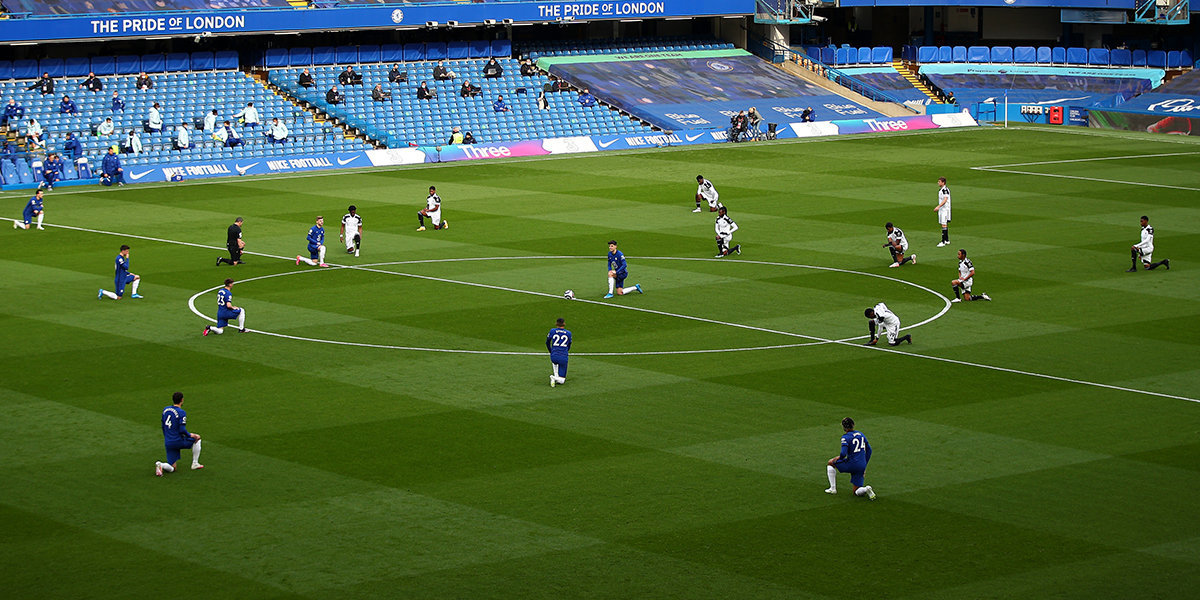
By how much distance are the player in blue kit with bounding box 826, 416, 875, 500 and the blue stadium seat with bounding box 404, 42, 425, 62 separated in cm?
6957

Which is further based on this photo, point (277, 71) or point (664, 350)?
point (277, 71)

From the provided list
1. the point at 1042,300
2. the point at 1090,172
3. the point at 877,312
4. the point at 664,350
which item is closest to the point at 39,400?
the point at 664,350

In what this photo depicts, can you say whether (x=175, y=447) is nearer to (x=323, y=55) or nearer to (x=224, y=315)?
(x=224, y=315)

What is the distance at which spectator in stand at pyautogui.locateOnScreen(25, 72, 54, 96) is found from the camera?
73625 millimetres

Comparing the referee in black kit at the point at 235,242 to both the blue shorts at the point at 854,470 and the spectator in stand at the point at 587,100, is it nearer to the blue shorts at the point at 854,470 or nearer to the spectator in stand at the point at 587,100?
the blue shorts at the point at 854,470

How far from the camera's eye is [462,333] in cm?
3444

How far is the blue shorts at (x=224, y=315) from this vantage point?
34.1 metres

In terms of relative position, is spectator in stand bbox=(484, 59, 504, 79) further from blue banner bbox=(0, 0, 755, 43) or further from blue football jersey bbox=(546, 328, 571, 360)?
blue football jersey bbox=(546, 328, 571, 360)

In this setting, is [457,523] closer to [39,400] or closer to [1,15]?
[39,400]

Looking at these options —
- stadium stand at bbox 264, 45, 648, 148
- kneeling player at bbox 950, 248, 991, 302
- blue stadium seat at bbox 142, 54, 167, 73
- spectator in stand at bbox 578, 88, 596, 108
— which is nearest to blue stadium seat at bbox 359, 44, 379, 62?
stadium stand at bbox 264, 45, 648, 148

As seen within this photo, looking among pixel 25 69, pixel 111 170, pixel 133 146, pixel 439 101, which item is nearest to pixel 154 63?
pixel 25 69

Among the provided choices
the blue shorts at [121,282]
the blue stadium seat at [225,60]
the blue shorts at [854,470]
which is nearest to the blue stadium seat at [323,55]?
the blue stadium seat at [225,60]

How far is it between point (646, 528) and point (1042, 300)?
19655 millimetres

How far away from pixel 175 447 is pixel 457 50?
68084 millimetres
